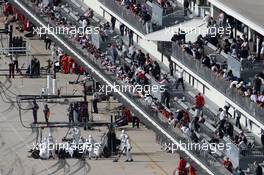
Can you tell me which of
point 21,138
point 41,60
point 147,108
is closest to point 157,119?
point 147,108

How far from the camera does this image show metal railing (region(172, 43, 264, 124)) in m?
73.4

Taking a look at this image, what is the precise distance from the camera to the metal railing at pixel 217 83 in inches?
2891

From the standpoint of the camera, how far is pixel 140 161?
261ft

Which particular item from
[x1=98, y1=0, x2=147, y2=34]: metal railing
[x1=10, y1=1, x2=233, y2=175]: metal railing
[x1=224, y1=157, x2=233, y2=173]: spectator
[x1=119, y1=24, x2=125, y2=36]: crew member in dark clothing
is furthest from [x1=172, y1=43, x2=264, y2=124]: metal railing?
[x1=119, y1=24, x2=125, y2=36]: crew member in dark clothing

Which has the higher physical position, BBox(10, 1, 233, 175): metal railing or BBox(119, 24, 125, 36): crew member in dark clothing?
BBox(119, 24, 125, 36): crew member in dark clothing

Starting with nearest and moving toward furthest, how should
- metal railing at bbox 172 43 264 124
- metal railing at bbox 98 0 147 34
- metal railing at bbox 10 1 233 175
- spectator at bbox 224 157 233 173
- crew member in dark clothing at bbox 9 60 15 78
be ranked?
spectator at bbox 224 157 233 173
metal railing at bbox 172 43 264 124
metal railing at bbox 10 1 233 175
metal railing at bbox 98 0 147 34
crew member in dark clothing at bbox 9 60 15 78

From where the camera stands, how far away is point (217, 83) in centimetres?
7719

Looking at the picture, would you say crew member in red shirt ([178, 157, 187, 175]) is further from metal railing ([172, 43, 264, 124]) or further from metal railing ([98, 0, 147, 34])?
metal railing ([98, 0, 147, 34])

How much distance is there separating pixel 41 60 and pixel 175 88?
15.0m

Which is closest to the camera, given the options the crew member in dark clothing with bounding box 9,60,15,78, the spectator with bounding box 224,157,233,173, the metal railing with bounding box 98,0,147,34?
the spectator with bounding box 224,157,233,173

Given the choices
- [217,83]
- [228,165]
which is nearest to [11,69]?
[217,83]

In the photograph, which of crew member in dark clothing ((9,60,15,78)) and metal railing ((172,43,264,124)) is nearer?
metal railing ((172,43,264,124))

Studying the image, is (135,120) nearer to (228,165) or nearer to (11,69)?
(11,69)

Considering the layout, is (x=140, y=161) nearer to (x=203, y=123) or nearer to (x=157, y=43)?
(x=203, y=123)
